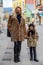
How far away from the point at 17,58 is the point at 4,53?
139 cm

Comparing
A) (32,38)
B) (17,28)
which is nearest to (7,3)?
(32,38)

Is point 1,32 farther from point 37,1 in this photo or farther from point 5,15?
point 37,1

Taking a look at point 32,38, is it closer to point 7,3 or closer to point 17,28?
point 17,28

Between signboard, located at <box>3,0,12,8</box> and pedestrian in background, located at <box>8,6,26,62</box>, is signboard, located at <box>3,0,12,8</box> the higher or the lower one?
the lower one

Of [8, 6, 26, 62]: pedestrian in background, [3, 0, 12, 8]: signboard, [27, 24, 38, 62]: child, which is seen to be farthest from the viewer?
[3, 0, 12, 8]: signboard

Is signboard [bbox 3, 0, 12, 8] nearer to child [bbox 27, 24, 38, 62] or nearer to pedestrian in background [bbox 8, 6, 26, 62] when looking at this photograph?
child [bbox 27, 24, 38, 62]

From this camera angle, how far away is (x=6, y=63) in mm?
8531

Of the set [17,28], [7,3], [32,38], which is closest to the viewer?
[17,28]

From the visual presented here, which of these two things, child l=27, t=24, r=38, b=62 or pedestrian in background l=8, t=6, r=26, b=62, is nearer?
pedestrian in background l=8, t=6, r=26, b=62

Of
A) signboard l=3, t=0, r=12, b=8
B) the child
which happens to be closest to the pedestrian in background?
the child

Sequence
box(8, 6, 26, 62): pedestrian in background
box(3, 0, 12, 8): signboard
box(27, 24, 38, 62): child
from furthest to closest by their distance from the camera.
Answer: box(3, 0, 12, 8): signboard → box(27, 24, 38, 62): child → box(8, 6, 26, 62): pedestrian in background

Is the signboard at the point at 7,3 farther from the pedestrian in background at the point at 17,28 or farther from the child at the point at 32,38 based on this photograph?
the pedestrian in background at the point at 17,28

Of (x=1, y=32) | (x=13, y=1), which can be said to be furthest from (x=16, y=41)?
(x=13, y=1)

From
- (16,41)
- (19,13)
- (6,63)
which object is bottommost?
(6,63)
